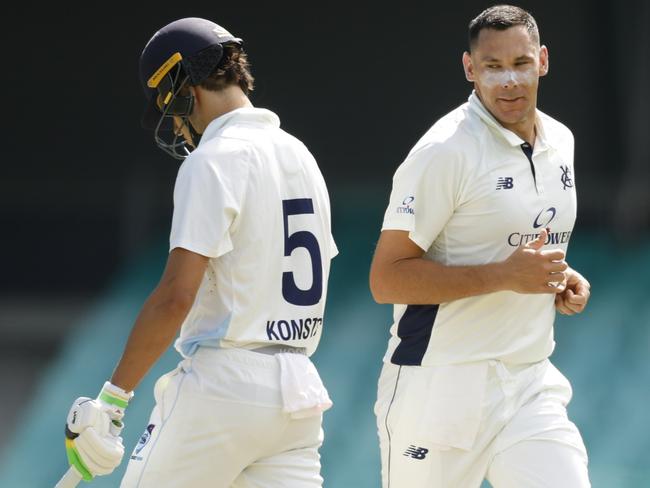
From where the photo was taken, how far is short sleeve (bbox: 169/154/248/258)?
3.32 meters

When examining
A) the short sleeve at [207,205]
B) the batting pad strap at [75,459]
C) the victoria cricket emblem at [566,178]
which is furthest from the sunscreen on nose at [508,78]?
the batting pad strap at [75,459]

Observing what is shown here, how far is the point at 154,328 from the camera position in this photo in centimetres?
328

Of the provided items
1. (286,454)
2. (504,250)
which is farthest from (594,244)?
(286,454)

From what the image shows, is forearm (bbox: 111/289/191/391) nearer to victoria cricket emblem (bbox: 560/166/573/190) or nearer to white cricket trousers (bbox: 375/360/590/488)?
white cricket trousers (bbox: 375/360/590/488)

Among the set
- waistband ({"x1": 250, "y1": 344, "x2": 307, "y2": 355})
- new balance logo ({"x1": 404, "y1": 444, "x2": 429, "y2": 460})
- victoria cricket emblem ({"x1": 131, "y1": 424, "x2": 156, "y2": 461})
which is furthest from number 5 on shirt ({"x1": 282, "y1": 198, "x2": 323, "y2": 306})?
new balance logo ({"x1": 404, "y1": 444, "x2": 429, "y2": 460})

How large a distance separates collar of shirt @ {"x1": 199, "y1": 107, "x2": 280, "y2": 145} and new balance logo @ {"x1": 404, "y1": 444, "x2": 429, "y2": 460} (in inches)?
40.8

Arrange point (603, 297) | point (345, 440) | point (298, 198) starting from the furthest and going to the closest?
point (603, 297) < point (345, 440) < point (298, 198)

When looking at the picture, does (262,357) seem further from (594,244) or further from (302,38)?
(302,38)

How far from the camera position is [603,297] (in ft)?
29.8

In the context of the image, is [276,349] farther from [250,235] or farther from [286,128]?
[286,128]

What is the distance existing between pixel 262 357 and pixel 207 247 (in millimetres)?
340

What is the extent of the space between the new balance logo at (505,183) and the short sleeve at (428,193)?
127 mm

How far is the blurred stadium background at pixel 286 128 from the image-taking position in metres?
9.56

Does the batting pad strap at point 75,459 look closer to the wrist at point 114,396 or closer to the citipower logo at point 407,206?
the wrist at point 114,396
